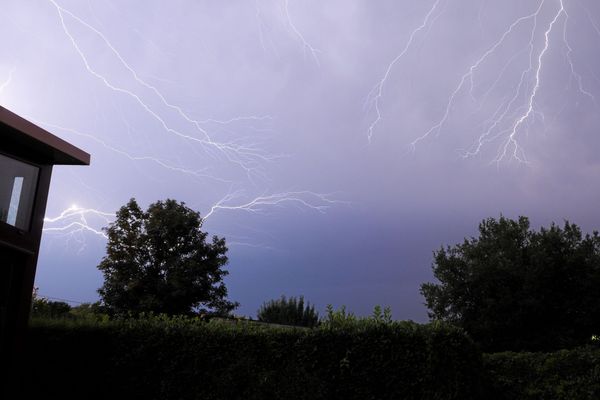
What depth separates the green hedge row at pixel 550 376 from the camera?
779cm

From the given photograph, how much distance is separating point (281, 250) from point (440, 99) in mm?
10013

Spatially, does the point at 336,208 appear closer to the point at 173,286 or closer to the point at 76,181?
the point at 173,286

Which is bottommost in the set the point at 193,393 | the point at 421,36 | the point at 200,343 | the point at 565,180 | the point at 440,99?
the point at 193,393

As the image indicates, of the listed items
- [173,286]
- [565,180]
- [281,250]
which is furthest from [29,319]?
[565,180]

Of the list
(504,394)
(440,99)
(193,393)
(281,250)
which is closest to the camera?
(193,393)

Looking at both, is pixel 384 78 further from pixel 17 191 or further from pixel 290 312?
pixel 290 312

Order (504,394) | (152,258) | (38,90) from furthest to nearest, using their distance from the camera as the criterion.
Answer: (152,258)
(38,90)
(504,394)

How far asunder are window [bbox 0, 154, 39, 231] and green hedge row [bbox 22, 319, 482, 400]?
1.94 m

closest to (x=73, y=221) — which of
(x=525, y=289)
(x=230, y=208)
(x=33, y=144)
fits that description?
(x=230, y=208)

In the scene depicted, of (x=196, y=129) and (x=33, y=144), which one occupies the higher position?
(x=196, y=129)

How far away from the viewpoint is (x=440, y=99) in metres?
18.6

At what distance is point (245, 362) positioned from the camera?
7.01 metres

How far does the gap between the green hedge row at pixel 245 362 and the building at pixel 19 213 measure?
2.16 ft

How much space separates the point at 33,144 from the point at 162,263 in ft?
43.8
